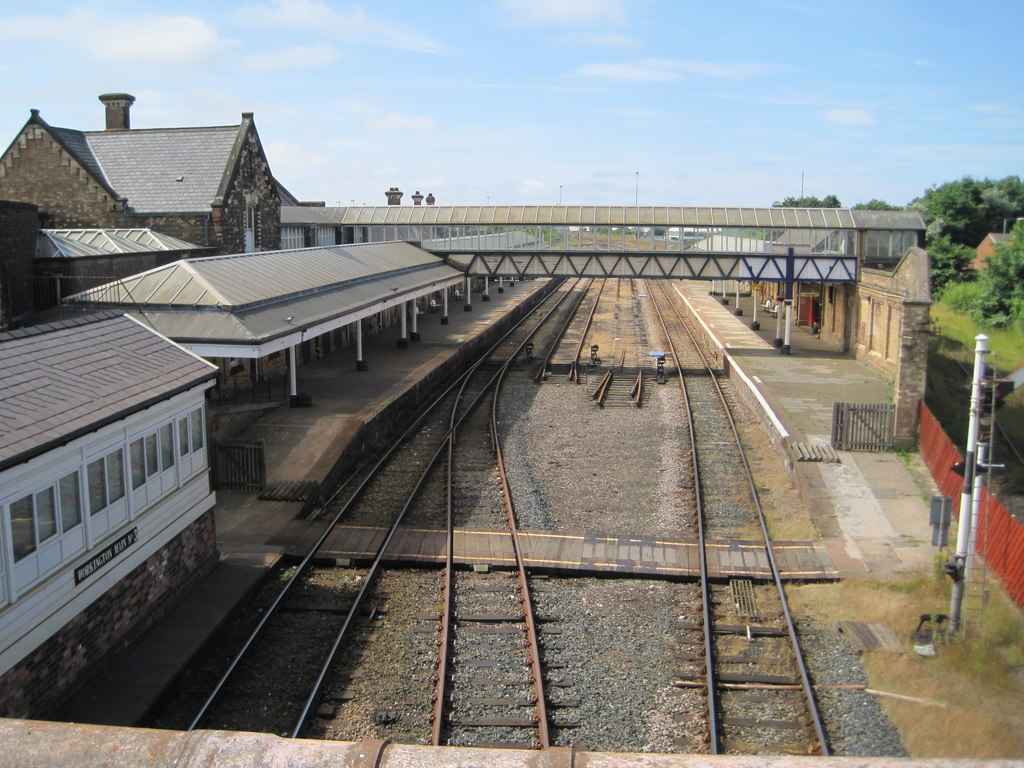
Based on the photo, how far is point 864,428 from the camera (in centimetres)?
1859

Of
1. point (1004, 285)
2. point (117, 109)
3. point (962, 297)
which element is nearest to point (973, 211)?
point (962, 297)

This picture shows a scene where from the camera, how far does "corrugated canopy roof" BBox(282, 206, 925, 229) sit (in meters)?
33.5

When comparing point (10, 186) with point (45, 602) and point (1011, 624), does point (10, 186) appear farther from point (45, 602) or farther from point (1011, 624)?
point (1011, 624)

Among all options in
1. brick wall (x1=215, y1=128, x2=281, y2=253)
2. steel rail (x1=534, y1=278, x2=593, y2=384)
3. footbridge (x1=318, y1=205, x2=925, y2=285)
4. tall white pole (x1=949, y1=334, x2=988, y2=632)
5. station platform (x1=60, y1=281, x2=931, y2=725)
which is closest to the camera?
station platform (x1=60, y1=281, x2=931, y2=725)

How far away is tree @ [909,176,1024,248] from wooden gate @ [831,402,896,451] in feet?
168

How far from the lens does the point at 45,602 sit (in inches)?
317

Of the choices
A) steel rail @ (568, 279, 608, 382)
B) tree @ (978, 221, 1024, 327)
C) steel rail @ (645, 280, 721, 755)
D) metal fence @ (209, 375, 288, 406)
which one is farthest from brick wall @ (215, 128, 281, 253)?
tree @ (978, 221, 1024, 327)

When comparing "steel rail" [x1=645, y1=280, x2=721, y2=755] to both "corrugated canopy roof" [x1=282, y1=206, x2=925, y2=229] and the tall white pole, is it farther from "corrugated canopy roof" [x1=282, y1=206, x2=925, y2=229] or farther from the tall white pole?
"corrugated canopy roof" [x1=282, y1=206, x2=925, y2=229]

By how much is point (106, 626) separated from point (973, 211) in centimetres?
6853

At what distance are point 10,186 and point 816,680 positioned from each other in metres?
28.6

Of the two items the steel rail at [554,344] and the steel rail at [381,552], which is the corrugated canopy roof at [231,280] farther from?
the steel rail at [554,344]

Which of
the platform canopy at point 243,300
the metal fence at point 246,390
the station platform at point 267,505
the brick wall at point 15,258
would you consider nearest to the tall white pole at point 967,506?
the station platform at point 267,505

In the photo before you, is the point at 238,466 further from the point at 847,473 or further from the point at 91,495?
the point at 847,473

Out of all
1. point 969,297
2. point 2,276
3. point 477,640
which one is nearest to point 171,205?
point 2,276
